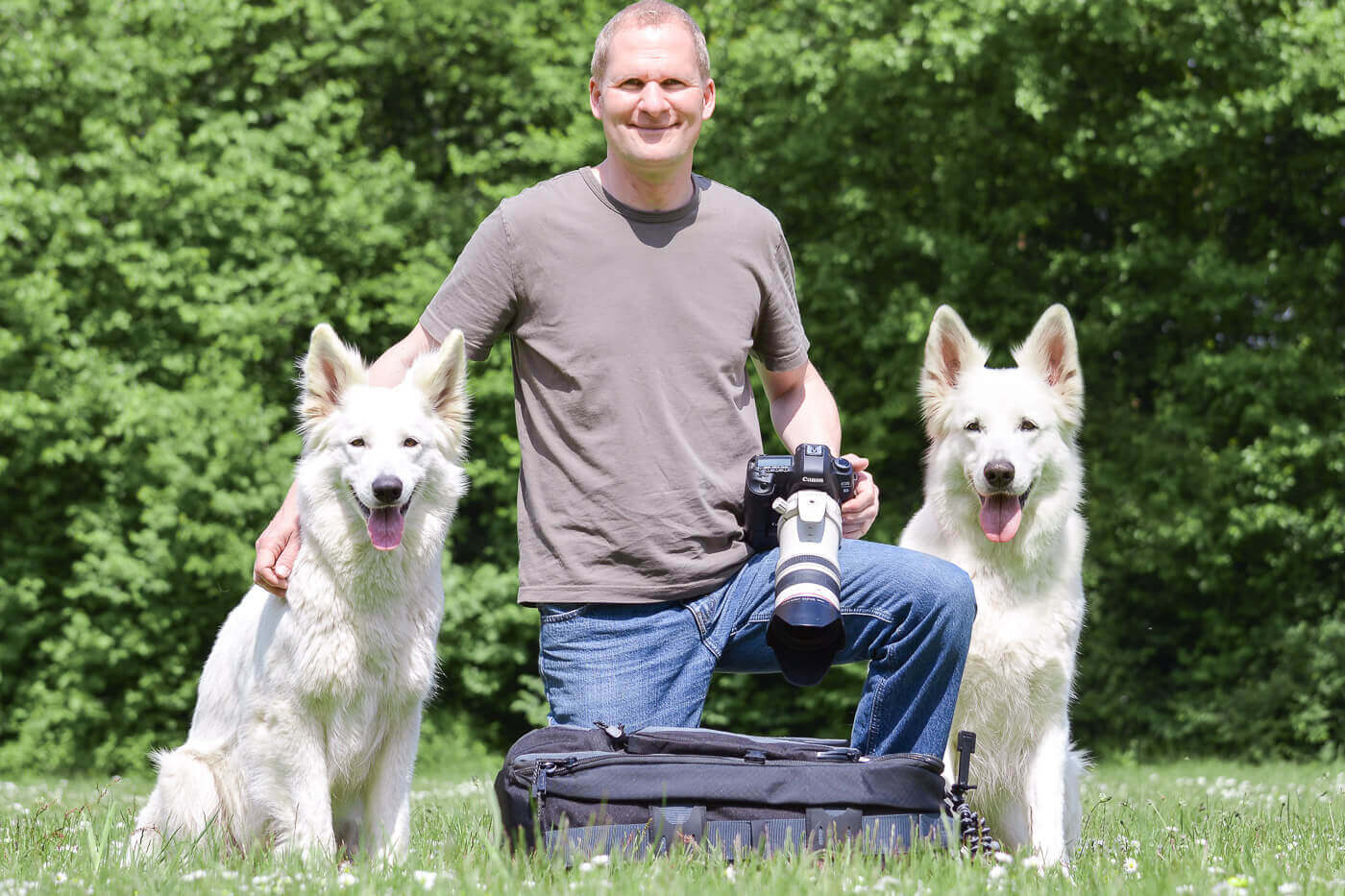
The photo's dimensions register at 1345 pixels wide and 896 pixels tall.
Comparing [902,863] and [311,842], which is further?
[311,842]

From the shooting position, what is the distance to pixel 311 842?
374cm

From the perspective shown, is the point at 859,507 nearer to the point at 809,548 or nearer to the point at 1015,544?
the point at 809,548

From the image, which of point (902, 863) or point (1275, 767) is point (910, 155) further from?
point (902, 863)

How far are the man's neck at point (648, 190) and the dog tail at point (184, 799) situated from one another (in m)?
2.10

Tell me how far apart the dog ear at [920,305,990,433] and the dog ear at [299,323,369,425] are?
1941 millimetres

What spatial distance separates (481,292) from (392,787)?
146cm

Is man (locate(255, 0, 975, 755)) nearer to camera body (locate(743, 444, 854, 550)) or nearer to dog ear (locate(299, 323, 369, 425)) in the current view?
camera body (locate(743, 444, 854, 550))

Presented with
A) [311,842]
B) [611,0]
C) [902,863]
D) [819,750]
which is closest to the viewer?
[902,863]

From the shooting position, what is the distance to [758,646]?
12.1 ft

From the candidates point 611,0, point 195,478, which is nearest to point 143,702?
point 195,478

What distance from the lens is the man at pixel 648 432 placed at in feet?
11.8

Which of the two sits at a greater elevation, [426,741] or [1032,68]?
[1032,68]

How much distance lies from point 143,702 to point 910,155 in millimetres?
8426

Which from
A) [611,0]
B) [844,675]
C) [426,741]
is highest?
[611,0]
